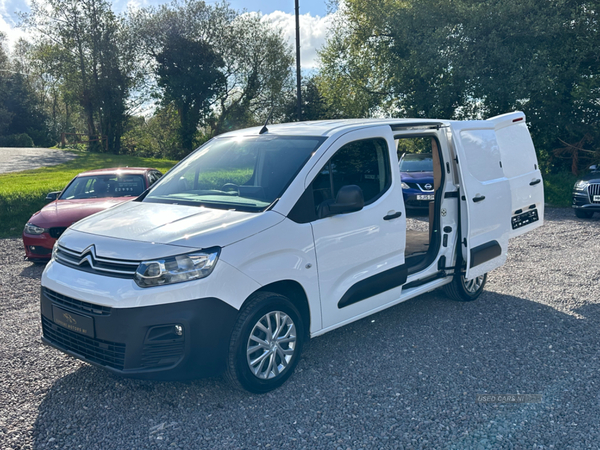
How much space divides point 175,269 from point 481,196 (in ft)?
11.9

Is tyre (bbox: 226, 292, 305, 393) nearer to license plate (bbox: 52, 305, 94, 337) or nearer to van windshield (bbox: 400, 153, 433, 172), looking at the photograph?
license plate (bbox: 52, 305, 94, 337)

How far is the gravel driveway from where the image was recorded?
26161 mm

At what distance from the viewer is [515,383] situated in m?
4.04

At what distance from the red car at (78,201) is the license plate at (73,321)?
435 cm

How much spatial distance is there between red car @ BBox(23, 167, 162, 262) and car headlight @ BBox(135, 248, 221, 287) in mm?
4939

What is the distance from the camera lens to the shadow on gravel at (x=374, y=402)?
3301 millimetres

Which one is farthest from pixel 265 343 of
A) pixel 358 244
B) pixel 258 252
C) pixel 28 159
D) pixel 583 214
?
pixel 28 159

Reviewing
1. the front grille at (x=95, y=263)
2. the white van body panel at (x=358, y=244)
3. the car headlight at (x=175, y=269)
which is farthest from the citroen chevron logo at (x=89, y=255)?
the white van body panel at (x=358, y=244)

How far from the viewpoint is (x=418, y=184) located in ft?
43.5

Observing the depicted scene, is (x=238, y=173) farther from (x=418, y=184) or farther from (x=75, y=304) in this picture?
(x=418, y=184)

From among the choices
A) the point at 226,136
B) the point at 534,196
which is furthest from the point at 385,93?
the point at 226,136

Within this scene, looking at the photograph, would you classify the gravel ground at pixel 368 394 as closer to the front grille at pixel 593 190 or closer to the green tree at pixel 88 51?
the front grille at pixel 593 190

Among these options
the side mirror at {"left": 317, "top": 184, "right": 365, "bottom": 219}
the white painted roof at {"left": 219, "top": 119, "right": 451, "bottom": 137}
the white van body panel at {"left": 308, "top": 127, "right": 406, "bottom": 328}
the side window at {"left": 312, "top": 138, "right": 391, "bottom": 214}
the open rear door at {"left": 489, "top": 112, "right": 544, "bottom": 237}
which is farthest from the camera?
the open rear door at {"left": 489, "top": 112, "right": 544, "bottom": 237}

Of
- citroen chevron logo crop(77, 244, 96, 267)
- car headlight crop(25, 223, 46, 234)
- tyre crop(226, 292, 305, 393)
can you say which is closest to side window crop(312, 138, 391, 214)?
tyre crop(226, 292, 305, 393)
